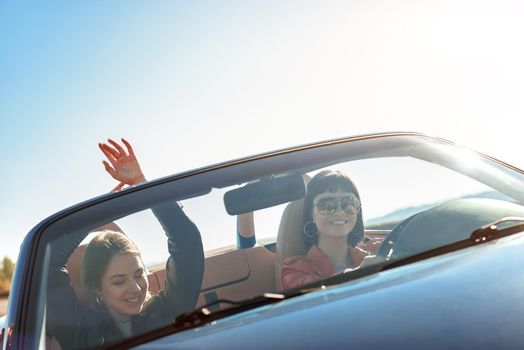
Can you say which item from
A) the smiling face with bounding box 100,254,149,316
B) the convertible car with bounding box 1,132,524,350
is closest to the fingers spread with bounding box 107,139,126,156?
the convertible car with bounding box 1,132,524,350

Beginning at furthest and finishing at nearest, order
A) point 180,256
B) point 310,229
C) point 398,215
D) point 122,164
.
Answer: point 122,164
point 310,229
point 398,215
point 180,256

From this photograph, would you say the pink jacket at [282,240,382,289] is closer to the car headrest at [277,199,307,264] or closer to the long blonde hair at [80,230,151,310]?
the car headrest at [277,199,307,264]

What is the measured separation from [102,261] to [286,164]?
758 millimetres

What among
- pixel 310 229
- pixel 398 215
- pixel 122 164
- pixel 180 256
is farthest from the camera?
pixel 122 164

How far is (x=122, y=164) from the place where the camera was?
5.29 metres

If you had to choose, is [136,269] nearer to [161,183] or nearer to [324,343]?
[161,183]

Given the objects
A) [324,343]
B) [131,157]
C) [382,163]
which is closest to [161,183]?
[382,163]

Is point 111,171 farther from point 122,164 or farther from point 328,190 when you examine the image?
point 328,190

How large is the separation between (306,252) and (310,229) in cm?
24

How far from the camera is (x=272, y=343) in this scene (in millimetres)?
1939

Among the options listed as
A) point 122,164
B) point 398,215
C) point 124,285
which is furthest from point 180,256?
point 122,164

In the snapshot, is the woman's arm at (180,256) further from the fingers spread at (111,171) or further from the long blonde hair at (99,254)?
the fingers spread at (111,171)

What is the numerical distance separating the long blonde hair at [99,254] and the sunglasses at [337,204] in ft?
2.52

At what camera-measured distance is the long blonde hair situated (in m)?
2.94
